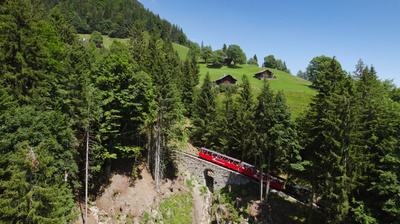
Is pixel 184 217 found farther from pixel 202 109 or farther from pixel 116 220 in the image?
pixel 202 109

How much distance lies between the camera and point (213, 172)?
3061 centimetres

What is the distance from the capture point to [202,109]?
1436 inches

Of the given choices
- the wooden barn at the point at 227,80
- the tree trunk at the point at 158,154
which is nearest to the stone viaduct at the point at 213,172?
the tree trunk at the point at 158,154

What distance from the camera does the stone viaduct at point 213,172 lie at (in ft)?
92.4

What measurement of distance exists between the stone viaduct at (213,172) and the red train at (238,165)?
2.06 ft

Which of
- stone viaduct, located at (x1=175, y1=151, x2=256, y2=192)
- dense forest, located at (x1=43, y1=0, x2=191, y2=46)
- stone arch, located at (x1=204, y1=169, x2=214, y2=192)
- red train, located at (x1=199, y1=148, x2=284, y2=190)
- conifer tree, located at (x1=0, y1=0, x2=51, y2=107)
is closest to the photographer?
conifer tree, located at (x1=0, y1=0, x2=51, y2=107)

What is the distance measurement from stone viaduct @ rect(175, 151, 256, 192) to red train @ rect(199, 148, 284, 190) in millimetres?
628

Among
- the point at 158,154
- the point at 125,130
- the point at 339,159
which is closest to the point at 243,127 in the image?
the point at 158,154

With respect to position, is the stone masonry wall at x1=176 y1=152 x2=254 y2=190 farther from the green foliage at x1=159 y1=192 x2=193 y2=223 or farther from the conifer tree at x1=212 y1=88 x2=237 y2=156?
the green foliage at x1=159 y1=192 x2=193 y2=223

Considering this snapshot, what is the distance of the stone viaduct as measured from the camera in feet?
92.4

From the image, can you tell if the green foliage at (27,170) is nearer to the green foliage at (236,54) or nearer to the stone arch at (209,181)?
the stone arch at (209,181)

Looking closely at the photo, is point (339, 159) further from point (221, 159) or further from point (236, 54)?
point (236, 54)

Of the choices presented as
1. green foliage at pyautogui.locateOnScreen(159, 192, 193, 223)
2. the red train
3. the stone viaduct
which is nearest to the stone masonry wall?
the stone viaduct

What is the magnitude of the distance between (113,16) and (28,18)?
451 feet
